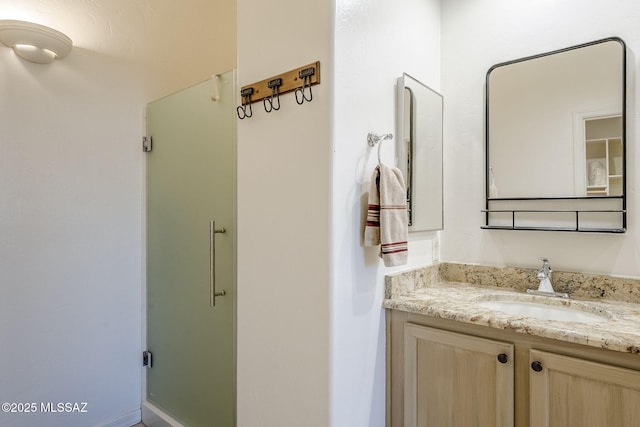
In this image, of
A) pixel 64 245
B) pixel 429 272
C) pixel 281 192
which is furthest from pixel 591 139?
pixel 64 245

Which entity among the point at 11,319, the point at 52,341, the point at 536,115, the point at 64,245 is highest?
the point at 536,115

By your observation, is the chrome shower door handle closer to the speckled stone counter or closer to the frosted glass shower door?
the frosted glass shower door

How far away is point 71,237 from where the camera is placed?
1.82 m

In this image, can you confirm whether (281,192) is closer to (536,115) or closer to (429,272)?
(429,272)

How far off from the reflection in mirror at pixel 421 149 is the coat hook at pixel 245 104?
0.61 m

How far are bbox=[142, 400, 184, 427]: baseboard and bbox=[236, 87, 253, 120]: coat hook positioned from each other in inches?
65.0

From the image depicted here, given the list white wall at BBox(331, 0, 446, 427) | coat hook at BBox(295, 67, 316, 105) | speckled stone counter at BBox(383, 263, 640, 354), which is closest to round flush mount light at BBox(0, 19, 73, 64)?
coat hook at BBox(295, 67, 316, 105)

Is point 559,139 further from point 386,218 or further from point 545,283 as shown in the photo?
point 386,218

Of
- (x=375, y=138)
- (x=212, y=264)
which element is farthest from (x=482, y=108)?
(x=212, y=264)

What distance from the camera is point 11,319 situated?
1633 millimetres

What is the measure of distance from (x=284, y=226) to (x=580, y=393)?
1.03 meters

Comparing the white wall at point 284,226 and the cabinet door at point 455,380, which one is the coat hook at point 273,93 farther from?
the cabinet door at point 455,380

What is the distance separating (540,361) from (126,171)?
2159 millimetres

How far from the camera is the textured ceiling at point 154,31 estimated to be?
1.78 m
